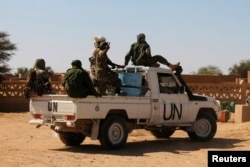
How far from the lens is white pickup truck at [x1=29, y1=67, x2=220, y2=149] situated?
37.8 feet

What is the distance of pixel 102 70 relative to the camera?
12383 mm

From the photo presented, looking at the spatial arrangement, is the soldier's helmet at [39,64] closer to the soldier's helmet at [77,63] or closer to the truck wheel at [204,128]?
the soldier's helmet at [77,63]

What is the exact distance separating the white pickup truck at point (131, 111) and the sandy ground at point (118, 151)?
406 millimetres

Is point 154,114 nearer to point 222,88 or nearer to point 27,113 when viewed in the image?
point 27,113

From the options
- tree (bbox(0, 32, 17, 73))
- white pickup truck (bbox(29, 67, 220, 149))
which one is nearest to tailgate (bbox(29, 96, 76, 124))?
white pickup truck (bbox(29, 67, 220, 149))

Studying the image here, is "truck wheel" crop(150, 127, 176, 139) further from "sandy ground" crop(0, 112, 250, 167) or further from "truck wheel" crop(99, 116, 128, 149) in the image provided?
"truck wheel" crop(99, 116, 128, 149)

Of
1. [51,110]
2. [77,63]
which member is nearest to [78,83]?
[77,63]

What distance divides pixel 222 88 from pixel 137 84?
48.3 feet

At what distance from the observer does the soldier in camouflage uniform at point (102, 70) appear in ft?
40.6

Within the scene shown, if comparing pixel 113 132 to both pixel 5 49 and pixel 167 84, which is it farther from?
pixel 5 49

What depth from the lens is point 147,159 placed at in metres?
10.7

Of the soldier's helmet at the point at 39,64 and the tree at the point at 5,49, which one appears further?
the tree at the point at 5,49

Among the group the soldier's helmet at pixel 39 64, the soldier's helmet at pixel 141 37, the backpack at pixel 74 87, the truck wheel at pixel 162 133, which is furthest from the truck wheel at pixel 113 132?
the truck wheel at pixel 162 133

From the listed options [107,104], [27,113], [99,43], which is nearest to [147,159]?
[107,104]
